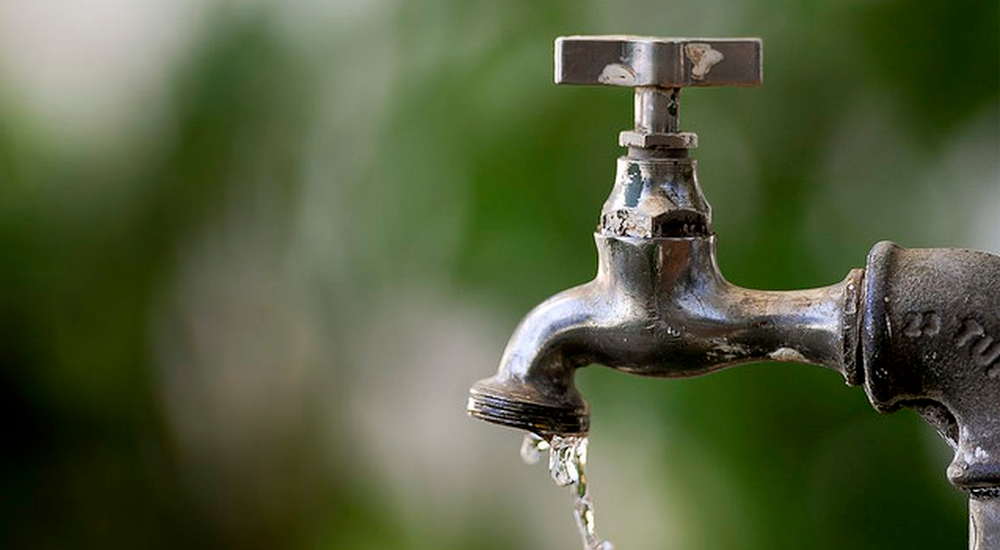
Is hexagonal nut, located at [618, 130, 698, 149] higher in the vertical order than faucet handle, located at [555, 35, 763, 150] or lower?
lower

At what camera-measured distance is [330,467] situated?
155 cm

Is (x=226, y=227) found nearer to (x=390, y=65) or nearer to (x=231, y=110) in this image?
(x=231, y=110)

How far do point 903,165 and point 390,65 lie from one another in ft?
1.76

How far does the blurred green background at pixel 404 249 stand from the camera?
4.00ft

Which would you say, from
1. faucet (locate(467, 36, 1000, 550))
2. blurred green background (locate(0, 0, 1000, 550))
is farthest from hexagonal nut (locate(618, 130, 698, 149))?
blurred green background (locate(0, 0, 1000, 550))

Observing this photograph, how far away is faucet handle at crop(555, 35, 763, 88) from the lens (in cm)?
67

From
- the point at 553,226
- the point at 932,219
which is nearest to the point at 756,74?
the point at 932,219

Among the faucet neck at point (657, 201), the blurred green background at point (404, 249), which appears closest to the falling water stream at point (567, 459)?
the faucet neck at point (657, 201)

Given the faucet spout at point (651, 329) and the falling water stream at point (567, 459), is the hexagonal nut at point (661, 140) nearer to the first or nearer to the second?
the faucet spout at point (651, 329)

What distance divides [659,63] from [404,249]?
31.6 inches

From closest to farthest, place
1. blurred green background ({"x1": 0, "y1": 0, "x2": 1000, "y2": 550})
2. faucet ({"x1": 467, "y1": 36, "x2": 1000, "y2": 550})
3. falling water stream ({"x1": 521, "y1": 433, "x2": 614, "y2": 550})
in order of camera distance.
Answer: faucet ({"x1": 467, "y1": 36, "x2": 1000, "y2": 550}) → falling water stream ({"x1": 521, "y1": 433, "x2": 614, "y2": 550}) → blurred green background ({"x1": 0, "y1": 0, "x2": 1000, "y2": 550})

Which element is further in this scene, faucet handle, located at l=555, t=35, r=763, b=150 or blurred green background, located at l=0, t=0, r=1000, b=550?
blurred green background, located at l=0, t=0, r=1000, b=550

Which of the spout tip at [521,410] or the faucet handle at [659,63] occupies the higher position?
the faucet handle at [659,63]

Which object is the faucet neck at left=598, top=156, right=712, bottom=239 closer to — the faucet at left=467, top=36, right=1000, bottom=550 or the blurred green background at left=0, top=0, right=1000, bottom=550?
the faucet at left=467, top=36, right=1000, bottom=550
